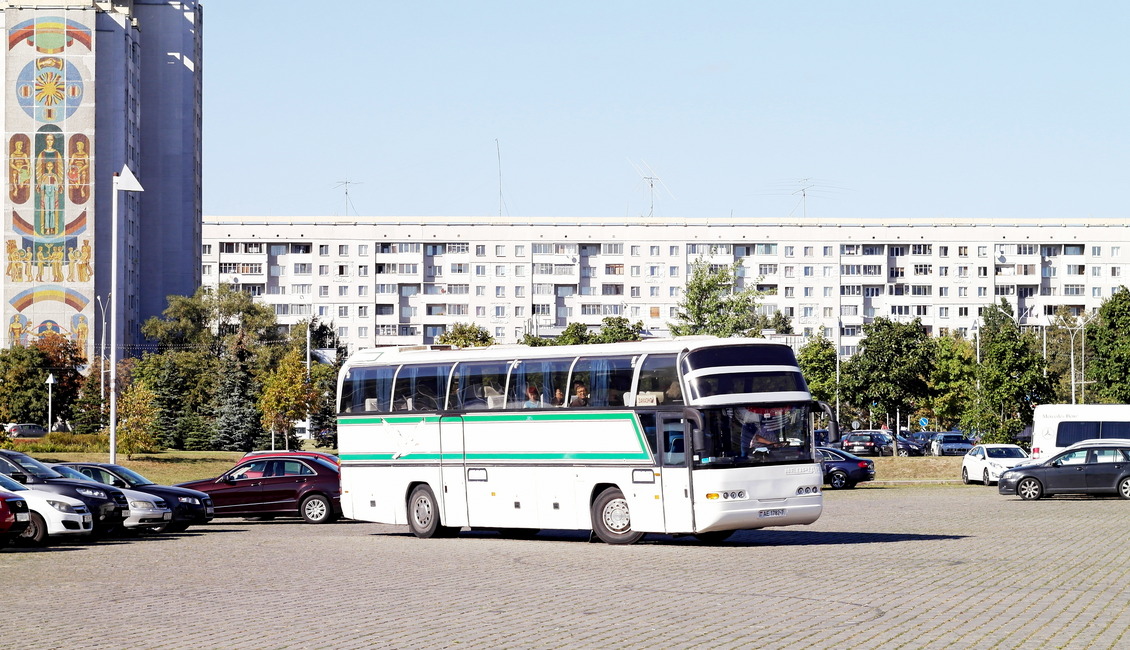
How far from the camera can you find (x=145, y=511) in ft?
90.5

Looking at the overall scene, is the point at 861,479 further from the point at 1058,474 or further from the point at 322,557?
the point at 322,557

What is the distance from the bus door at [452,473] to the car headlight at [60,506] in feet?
20.6

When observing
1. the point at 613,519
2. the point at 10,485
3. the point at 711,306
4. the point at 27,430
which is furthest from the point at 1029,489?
the point at 27,430

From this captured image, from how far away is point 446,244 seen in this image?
142000 millimetres

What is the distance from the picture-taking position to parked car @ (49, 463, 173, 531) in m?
27.4

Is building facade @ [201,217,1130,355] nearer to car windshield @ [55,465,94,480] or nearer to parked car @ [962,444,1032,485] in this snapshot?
parked car @ [962,444,1032,485]

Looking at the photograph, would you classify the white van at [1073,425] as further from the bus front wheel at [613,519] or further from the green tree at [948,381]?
the green tree at [948,381]

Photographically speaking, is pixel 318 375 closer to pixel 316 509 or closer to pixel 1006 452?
pixel 1006 452

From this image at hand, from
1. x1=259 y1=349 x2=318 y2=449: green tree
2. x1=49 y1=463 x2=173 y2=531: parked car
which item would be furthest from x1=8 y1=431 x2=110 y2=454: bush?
x1=49 y1=463 x2=173 y2=531: parked car

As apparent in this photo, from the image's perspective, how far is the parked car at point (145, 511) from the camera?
89.9 feet

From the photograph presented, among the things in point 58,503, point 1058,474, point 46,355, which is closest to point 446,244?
point 46,355

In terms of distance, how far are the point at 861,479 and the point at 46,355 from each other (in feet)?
215

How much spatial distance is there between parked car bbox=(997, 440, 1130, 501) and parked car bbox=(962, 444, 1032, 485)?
30.2ft

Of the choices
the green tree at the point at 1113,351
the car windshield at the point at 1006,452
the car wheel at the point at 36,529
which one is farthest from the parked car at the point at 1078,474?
the green tree at the point at 1113,351
